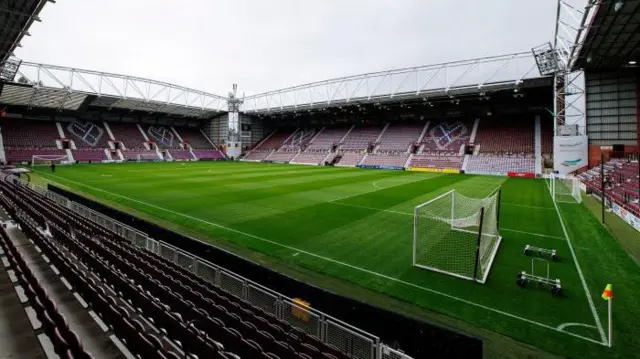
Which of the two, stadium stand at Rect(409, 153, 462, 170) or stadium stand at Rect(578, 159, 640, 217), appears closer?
stadium stand at Rect(578, 159, 640, 217)

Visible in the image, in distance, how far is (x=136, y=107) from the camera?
52.5 m

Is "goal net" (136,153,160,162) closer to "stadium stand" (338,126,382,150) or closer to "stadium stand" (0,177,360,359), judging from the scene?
"stadium stand" (338,126,382,150)

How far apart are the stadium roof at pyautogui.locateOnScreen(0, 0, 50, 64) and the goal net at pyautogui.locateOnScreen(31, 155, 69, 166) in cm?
2910

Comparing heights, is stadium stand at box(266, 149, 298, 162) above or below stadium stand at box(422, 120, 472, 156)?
below

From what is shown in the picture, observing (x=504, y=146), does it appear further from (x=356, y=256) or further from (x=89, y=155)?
(x=89, y=155)

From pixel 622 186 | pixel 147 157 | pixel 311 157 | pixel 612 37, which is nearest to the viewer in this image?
pixel 622 186

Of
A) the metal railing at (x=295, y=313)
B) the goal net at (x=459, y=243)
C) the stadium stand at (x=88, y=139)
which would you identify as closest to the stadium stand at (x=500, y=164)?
the goal net at (x=459, y=243)

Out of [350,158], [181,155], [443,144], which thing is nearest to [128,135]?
[181,155]

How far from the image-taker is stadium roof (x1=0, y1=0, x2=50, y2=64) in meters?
13.8

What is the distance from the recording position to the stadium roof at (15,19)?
13.8 metres

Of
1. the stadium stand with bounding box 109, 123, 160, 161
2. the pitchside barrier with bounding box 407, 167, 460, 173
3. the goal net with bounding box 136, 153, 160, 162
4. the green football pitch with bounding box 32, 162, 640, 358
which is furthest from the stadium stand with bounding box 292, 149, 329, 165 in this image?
the green football pitch with bounding box 32, 162, 640, 358

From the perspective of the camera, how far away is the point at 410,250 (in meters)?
10.1

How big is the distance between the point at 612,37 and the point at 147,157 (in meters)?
59.6

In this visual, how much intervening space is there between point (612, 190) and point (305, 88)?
43.6 metres
